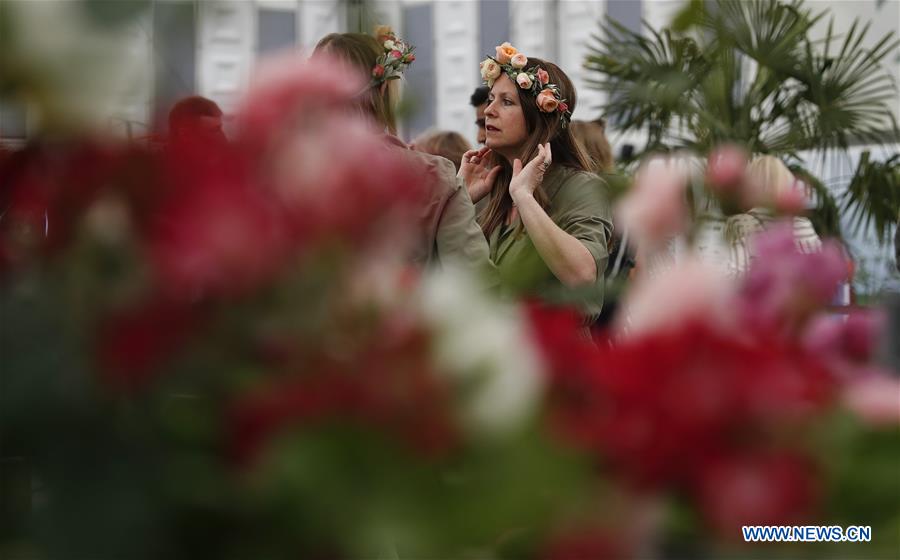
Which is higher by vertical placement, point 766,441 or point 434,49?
point 434,49

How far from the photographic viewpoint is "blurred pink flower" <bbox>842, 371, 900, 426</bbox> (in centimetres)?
38

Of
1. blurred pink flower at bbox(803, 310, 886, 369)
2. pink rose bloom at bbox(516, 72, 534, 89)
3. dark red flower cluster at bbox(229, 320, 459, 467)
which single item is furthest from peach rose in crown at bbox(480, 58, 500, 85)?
dark red flower cluster at bbox(229, 320, 459, 467)

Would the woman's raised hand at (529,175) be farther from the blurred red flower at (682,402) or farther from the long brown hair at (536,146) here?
the blurred red flower at (682,402)

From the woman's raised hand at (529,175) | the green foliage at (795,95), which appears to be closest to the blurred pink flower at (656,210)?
the woman's raised hand at (529,175)

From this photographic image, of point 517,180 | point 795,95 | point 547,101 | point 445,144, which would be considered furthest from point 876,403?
point 795,95

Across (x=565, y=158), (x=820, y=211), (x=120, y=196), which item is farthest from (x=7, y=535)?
(x=820, y=211)

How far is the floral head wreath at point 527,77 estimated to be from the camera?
290cm

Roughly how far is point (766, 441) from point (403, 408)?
10 centimetres

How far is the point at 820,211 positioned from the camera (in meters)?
5.86

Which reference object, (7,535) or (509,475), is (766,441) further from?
(7,535)

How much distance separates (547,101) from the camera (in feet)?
9.45

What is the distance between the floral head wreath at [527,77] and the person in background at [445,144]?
0.88m

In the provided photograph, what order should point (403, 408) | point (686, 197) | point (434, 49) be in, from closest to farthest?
point (403, 408), point (686, 197), point (434, 49)

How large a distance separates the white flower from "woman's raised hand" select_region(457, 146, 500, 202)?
2.67 m
